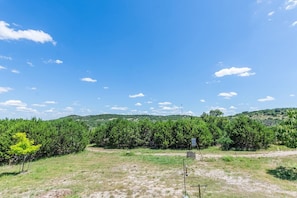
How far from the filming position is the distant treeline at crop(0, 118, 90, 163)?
17125mm

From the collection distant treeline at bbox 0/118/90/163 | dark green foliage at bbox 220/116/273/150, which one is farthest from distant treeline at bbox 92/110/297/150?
distant treeline at bbox 0/118/90/163

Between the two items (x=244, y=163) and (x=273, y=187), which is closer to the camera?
(x=273, y=187)

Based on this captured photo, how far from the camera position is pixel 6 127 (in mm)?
18625

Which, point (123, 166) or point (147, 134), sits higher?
point (147, 134)

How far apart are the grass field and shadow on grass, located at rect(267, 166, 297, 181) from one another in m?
0.05

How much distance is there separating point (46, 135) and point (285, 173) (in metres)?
19.0

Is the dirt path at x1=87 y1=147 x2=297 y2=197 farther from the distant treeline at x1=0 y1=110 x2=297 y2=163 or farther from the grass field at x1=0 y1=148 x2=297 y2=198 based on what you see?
the distant treeline at x1=0 y1=110 x2=297 y2=163

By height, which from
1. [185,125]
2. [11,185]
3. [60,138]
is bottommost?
[11,185]

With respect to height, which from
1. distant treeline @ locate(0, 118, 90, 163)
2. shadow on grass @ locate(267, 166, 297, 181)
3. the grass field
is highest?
distant treeline @ locate(0, 118, 90, 163)

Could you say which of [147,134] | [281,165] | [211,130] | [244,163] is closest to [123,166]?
[244,163]

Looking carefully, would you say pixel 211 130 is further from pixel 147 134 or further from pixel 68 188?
pixel 68 188

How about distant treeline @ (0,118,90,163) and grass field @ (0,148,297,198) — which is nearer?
grass field @ (0,148,297,198)

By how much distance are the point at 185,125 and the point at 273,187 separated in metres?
16.1

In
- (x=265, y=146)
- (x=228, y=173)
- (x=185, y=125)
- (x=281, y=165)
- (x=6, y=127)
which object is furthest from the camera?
(x=185, y=125)
